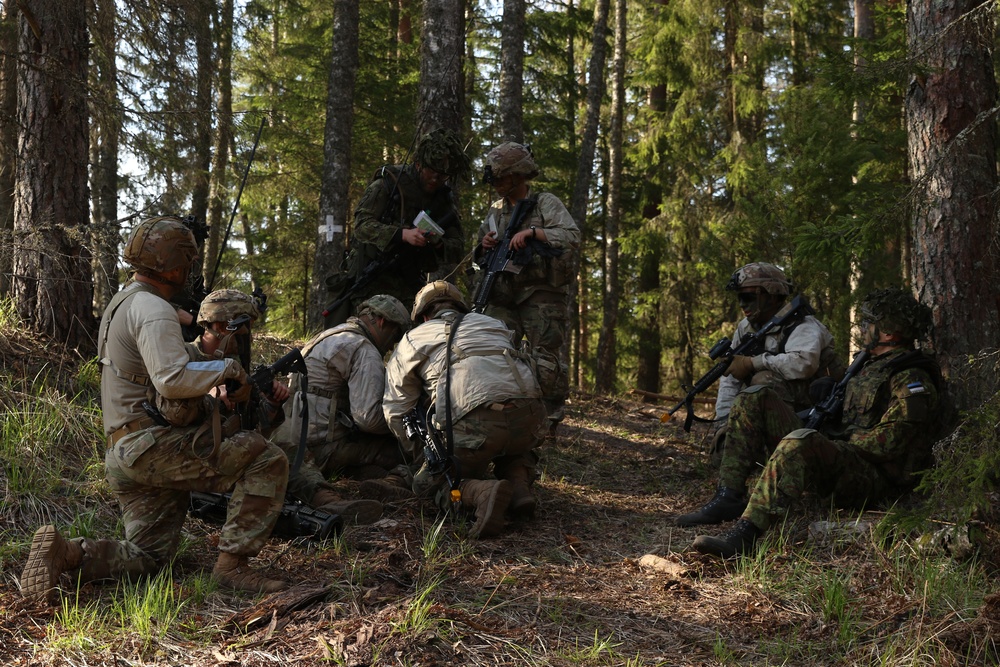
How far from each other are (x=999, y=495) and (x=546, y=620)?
96.9 inches

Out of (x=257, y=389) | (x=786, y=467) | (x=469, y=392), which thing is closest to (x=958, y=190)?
(x=786, y=467)

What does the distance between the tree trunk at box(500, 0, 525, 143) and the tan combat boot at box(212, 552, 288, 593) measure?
23.6ft

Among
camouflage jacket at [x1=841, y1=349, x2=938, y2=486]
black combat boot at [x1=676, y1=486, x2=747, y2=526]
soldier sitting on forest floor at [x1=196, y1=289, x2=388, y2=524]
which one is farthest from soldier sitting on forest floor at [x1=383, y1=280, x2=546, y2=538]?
camouflage jacket at [x1=841, y1=349, x2=938, y2=486]

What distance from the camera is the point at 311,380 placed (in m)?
6.38

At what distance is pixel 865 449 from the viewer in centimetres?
535

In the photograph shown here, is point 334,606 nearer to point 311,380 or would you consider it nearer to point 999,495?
point 311,380

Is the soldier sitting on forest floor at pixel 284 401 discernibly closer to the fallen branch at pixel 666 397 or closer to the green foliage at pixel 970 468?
the green foliage at pixel 970 468

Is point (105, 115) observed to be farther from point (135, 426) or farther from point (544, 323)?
point (544, 323)

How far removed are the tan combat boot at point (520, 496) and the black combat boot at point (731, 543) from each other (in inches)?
48.0

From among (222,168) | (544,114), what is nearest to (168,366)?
(222,168)

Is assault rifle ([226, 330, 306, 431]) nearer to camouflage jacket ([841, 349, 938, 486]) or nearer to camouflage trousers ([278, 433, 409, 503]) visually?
camouflage trousers ([278, 433, 409, 503])

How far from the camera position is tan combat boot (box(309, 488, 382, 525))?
17.6 feet

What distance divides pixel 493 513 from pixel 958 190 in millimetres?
3860

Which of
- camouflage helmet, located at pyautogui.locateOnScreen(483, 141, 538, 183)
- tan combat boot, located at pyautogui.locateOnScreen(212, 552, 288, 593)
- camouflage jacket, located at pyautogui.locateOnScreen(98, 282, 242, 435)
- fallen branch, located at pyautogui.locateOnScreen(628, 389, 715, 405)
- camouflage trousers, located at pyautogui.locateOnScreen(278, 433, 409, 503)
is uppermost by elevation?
camouflage helmet, located at pyautogui.locateOnScreen(483, 141, 538, 183)
